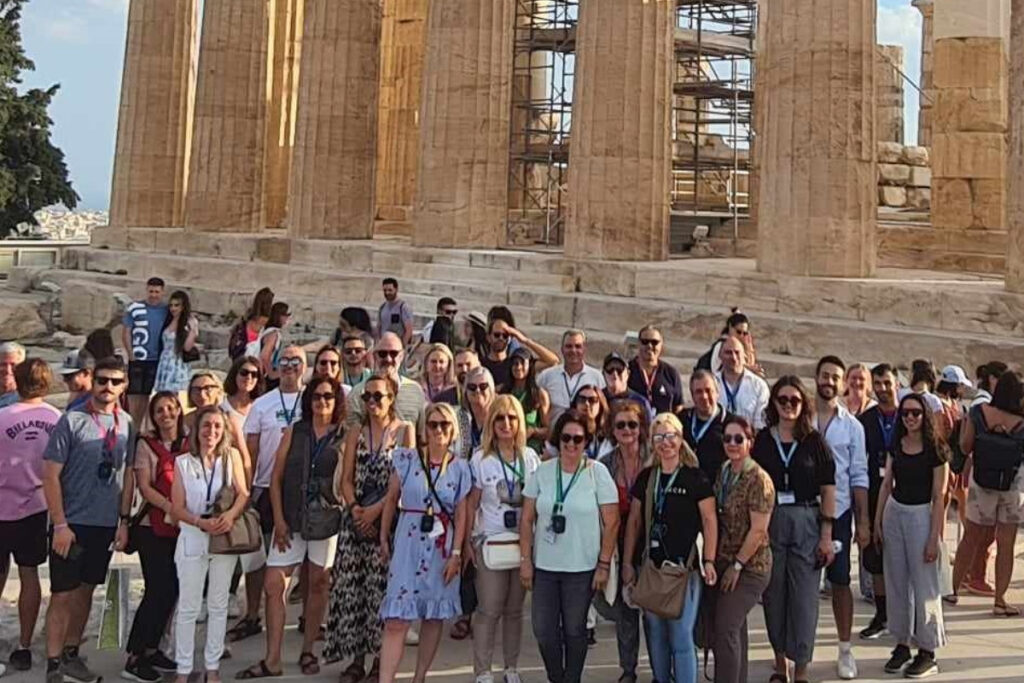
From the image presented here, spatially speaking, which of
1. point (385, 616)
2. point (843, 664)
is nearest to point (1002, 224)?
point (843, 664)

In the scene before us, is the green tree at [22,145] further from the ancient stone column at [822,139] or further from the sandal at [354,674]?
the sandal at [354,674]

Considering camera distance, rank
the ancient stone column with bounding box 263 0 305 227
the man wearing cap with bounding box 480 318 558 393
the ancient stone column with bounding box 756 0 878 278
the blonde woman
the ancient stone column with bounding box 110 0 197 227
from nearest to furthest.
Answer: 1. the blonde woman
2. the man wearing cap with bounding box 480 318 558 393
3. the ancient stone column with bounding box 756 0 878 278
4. the ancient stone column with bounding box 110 0 197 227
5. the ancient stone column with bounding box 263 0 305 227

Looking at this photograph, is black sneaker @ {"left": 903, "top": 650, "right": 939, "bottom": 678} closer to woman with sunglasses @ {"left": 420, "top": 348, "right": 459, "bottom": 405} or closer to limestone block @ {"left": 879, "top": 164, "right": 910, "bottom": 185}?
woman with sunglasses @ {"left": 420, "top": 348, "right": 459, "bottom": 405}

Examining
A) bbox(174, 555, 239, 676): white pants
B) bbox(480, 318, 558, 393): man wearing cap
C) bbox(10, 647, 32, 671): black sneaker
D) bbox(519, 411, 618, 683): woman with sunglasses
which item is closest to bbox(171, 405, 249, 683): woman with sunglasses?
bbox(174, 555, 239, 676): white pants

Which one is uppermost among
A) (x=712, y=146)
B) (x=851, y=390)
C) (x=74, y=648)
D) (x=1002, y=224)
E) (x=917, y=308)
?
(x=712, y=146)

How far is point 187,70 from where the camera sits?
83.4 feet

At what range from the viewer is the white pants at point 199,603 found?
6.04 m

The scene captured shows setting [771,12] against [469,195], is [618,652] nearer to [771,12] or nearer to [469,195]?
[771,12]

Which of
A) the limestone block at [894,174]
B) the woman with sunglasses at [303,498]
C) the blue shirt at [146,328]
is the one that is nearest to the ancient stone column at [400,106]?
the limestone block at [894,174]

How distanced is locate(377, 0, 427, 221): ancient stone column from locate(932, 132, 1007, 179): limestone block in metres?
13.2

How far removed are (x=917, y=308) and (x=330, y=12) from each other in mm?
13283

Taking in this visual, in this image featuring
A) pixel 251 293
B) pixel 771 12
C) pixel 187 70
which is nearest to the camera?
pixel 771 12

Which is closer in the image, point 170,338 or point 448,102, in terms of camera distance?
point 170,338

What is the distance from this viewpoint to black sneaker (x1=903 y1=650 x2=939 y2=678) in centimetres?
642
